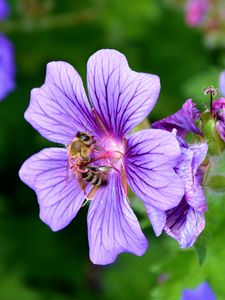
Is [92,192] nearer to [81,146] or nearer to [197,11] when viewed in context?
[81,146]

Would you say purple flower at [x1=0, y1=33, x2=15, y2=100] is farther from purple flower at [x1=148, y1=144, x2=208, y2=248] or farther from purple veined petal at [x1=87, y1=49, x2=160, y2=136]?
purple flower at [x1=148, y1=144, x2=208, y2=248]

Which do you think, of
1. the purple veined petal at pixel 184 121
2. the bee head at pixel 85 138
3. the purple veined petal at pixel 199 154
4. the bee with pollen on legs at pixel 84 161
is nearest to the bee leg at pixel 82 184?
the bee with pollen on legs at pixel 84 161

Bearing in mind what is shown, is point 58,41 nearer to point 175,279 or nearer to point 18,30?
point 18,30

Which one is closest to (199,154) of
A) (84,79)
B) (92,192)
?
(92,192)

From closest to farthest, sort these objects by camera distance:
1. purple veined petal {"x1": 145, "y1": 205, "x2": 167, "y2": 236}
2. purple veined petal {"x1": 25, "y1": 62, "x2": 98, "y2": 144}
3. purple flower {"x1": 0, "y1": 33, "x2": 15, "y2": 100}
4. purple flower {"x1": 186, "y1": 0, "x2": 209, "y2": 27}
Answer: purple veined petal {"x1": 145, "y1": 205, "x2": 167, "y2": 236}, purple veined petal {"x1": 25, "y1": 62, "x2": 98, "y2": 144}, purple flower {"x1": 0, "y1": 33, "x2": 15, "y2": 100}, purple flower {"x1": 186, "y1": 0, "x2": 209, "y2": 27}

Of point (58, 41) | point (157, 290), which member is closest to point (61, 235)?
point (58, 41)

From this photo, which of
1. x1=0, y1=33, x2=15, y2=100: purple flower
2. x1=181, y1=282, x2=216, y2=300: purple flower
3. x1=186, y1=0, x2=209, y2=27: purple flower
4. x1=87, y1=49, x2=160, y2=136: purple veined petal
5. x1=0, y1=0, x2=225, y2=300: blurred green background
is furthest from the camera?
x1=0, y1=0, x2=225, y2=300: blurred green background

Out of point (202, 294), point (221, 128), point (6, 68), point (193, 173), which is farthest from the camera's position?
point (6, 68)

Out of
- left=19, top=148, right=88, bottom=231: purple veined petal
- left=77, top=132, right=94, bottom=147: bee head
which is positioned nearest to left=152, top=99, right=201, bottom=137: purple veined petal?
left=77, top=132, right=94, bottom=147: bee head
